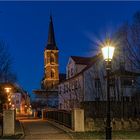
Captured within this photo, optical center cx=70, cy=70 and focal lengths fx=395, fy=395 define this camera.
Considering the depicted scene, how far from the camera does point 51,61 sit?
121 m

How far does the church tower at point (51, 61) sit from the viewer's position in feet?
391

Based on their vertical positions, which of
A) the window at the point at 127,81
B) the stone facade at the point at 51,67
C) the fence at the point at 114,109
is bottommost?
the fence at the point at 114,109

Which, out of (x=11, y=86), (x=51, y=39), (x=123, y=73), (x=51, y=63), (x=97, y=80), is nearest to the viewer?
(x=97, y=80)

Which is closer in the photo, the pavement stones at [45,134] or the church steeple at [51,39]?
the pavement stones at [45,134]

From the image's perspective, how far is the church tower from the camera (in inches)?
4692

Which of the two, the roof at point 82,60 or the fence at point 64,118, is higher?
the roof at point 82,60

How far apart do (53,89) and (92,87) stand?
54737 millimetres

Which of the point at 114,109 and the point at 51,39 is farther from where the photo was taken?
the point at 51,39

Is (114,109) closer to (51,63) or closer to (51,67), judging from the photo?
(51,67)

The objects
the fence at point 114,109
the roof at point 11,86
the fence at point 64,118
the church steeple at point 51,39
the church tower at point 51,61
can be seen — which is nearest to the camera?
the fence at point 64,118

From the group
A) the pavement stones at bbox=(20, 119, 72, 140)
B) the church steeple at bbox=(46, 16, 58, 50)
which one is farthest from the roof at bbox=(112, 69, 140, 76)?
the church steeple at bbox=(46, 16, 58, 50)

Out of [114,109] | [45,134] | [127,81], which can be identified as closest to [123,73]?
[127,81]

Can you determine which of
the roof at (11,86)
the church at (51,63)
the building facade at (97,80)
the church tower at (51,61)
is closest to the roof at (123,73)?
the building facade at (97,80)

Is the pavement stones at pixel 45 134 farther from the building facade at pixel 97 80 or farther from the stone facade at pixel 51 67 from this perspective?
the stone facade at pixel 51 67
